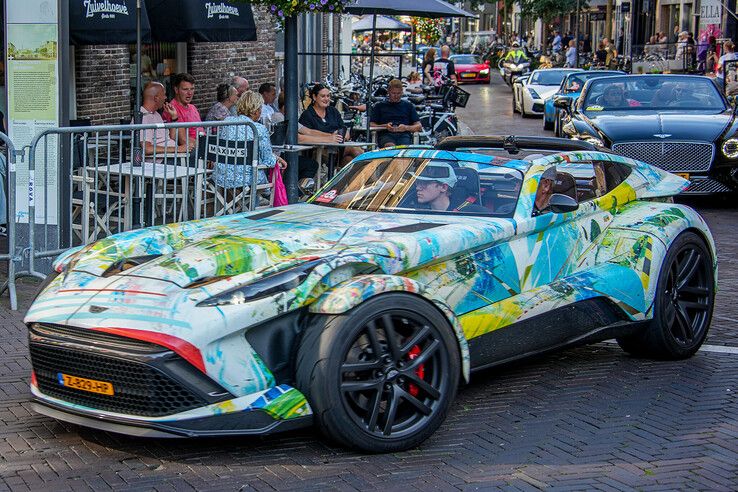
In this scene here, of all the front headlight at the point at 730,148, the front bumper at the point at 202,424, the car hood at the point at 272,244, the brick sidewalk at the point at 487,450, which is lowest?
the brick sidewalk at the point at 487,450

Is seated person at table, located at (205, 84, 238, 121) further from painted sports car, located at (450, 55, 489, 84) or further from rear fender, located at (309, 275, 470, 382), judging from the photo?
painted sports car, located at (450, 55, 489, 84)

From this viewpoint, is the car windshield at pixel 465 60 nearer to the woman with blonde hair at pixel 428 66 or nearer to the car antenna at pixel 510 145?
the woman with blonde hair at pixel 428 66

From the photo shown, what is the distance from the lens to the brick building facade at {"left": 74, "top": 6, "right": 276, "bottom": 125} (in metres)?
14.5

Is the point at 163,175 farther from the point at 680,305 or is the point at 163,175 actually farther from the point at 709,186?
the point at 709,186

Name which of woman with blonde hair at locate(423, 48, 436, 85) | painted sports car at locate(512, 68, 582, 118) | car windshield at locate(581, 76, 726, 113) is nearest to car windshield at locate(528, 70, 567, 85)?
painted sports car at locate(512, 68, 582, 118)

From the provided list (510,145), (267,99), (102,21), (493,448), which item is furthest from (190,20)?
(493,448)

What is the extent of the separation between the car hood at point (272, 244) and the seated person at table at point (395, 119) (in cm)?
869

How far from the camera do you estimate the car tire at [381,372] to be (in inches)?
202

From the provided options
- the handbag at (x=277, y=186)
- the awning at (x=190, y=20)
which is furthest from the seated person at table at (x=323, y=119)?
the handbag at (x=277, y=186)

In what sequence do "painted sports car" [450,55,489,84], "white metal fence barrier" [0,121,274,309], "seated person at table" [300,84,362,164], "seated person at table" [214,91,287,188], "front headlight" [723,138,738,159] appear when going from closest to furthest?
"white metal fence barrier" [0,121,274,309] → "seated person at table" [214,91,287,188] → "seated person at table" [300,84,362,164] → "front headlight" [723,138,738,159] → "painted sports car" [450,55,489,84]

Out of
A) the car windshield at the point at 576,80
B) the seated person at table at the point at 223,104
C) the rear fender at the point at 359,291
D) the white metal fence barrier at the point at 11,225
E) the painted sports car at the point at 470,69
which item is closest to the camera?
the rear fender at the point at 359,291

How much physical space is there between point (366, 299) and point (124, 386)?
3.77ft

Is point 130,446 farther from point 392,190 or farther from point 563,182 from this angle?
point 563,182

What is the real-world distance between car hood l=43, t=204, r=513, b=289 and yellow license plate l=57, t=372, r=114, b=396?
513mm
